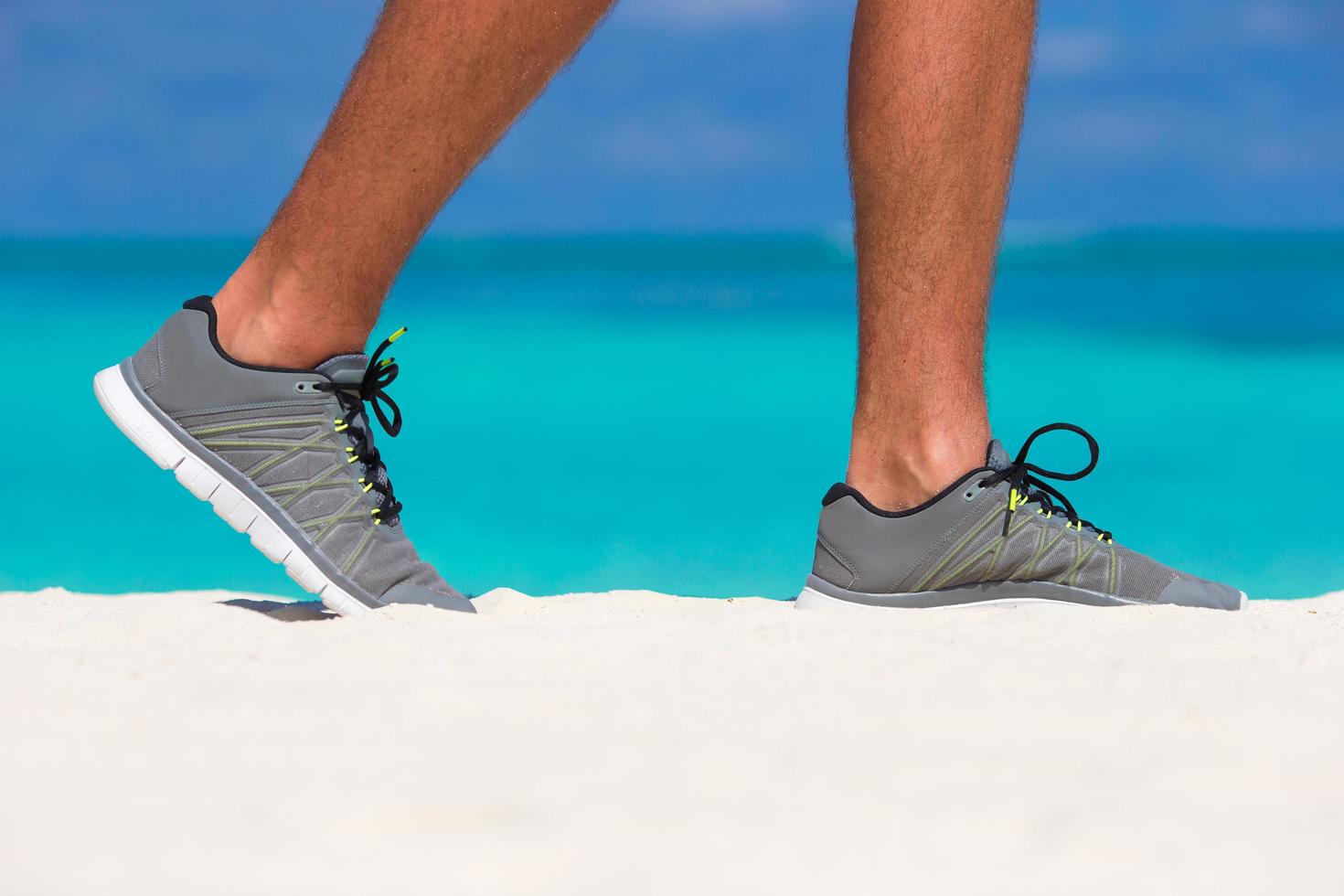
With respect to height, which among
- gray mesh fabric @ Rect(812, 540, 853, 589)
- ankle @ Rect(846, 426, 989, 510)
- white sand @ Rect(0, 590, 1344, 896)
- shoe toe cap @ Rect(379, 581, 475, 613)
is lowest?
white sand @ Rect(0, 590, 1344, 896)

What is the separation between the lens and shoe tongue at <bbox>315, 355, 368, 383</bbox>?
130cm

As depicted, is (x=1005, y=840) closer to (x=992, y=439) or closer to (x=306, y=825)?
(x=306, y=825)

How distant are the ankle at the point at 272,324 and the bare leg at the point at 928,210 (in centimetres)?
53

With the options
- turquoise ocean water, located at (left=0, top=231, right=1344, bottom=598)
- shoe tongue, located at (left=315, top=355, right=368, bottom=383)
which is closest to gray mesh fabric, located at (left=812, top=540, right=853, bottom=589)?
shoe tongue, located at (left=315, top=355, right=368, bottom=383)

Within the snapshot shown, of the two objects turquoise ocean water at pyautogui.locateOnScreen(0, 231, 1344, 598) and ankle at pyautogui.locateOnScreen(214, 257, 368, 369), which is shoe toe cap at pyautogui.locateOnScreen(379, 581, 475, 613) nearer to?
ankle at pyautogui.locateOnScreen(214, 257, 368, 369)

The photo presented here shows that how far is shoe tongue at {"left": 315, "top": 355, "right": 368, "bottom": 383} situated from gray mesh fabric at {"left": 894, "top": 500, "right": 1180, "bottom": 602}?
60 centimetres

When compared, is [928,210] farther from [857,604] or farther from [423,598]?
[423,598]

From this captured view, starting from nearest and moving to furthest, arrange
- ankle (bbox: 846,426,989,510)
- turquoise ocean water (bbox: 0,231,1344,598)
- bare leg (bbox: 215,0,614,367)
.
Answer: bare leg (bbox: 215,0,614,367) → ankle (bbox: 846,426,989,510) → turquoise ocean water (bbox: 0,231,1344,598)

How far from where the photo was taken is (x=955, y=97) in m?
1.26

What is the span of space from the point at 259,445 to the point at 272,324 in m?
0.12

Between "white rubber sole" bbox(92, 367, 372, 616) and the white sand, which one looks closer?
the white sand

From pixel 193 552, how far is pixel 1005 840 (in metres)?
2.43

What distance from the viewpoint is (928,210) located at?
4.19ft

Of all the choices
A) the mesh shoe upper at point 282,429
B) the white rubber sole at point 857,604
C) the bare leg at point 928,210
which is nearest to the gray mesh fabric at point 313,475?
the mesh shoe upper at point 282,429
